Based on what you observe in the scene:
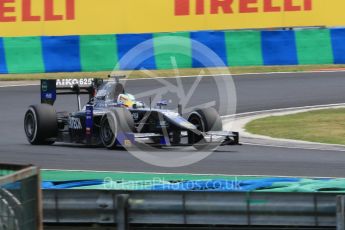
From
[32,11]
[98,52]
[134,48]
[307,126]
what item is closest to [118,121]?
[307,126]

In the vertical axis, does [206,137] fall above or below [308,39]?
below

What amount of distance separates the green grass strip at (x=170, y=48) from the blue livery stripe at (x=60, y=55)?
217 cm

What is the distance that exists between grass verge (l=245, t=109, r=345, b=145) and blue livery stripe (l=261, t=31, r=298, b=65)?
4533 mm

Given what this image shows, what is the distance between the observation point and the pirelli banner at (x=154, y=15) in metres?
24.1

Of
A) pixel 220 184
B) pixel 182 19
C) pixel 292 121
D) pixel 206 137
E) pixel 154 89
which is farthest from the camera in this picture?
pixel 182 19

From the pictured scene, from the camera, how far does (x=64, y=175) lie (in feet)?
39.5

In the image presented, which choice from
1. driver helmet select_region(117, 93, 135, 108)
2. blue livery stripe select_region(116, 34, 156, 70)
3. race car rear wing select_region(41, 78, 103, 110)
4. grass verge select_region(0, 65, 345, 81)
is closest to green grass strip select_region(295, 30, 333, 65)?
grass verge select_region(0, 65, 345, 81)

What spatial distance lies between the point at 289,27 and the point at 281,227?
17711 millimetres

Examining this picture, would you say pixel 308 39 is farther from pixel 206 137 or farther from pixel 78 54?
pixel 206 137

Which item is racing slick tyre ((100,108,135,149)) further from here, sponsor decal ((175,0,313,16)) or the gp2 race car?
sponsor decal ((175,0,313,16))

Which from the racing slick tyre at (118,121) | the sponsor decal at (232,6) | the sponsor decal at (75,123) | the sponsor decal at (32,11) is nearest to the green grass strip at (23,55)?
the sponsor decal at (32,11)

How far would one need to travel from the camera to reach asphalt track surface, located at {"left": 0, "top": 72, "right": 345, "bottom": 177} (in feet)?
41.1

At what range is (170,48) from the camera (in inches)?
961

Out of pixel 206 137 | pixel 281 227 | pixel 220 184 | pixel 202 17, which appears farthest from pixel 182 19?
pixel 281 227
